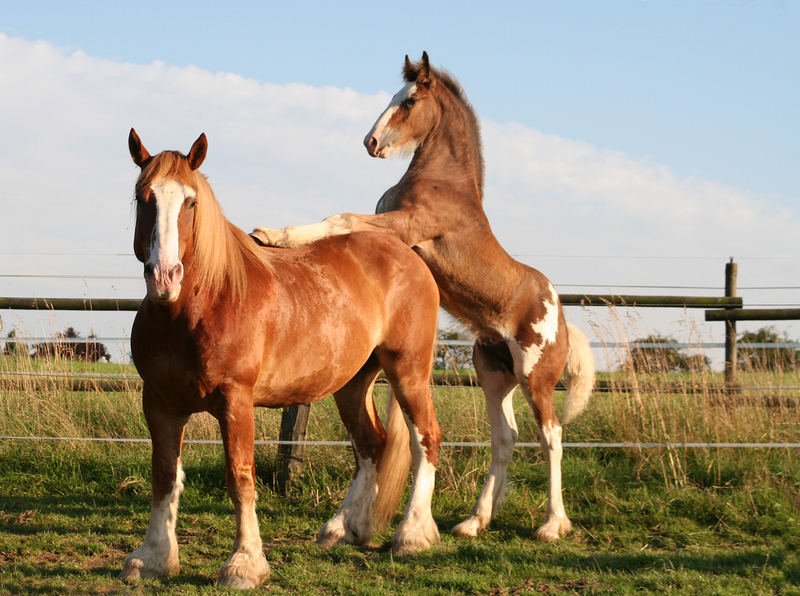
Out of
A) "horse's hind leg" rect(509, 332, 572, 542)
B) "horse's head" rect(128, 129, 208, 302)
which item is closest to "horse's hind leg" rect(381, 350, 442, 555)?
"horse's hind leg" rect(509, 332, 572, 542)

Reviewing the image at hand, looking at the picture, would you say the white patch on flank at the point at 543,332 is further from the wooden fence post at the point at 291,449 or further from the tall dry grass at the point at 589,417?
the wooden fence post at the point at 291,449

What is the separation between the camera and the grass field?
12.6 ft

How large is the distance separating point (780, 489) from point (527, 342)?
2131mm

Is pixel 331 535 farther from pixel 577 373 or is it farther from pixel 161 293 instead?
pixel 577 373

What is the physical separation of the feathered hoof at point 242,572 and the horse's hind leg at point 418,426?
3.63ft

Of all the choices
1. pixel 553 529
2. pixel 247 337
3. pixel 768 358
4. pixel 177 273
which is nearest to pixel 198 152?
pixel 177 273

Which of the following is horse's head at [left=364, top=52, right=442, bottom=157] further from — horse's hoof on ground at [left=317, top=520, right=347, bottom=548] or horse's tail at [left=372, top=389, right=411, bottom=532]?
horse's hoof on ground at [left=317, top=520, right=347, bottom=548]

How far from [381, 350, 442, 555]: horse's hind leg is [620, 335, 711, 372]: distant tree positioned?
2.61 meters

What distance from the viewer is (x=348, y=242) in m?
4.45

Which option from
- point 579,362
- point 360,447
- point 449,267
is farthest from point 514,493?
point 449,267

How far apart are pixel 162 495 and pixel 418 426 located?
1.55 m

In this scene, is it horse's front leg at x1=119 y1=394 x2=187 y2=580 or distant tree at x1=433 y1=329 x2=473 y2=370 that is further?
distant tree at x1=433 y1=329 x2=473 y2=370

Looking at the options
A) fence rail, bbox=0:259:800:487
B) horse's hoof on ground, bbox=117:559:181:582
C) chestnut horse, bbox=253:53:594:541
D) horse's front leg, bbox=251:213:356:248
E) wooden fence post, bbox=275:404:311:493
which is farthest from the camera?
fence rail, bbox=0:259:800:487

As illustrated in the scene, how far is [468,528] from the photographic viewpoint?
15.5 feet
